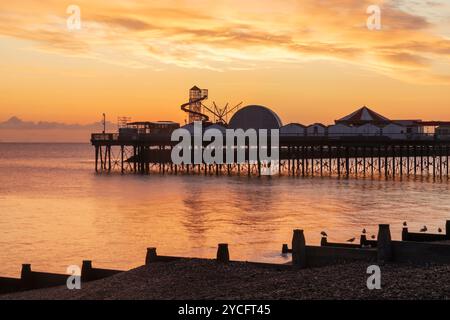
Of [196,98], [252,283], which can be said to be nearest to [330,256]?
[252,283]

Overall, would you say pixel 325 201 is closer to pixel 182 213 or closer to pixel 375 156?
pixel 182 213

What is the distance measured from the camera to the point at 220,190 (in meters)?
74.2

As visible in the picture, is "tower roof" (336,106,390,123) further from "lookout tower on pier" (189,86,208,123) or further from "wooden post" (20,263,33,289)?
"wooden post" (20,263,33,289)

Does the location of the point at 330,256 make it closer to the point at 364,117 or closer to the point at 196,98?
the point at 364,117

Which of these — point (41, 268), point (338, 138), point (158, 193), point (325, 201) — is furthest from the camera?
point (338, 138)

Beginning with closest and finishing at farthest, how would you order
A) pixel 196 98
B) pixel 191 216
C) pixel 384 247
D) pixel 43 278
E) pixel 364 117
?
pixel 384 247 < pixel 43 278 < pixel 191 216 < pixel 364 117 < pixel 196 98

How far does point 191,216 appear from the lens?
51406 mm

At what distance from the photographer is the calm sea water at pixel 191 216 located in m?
35.7

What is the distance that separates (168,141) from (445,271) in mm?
86759

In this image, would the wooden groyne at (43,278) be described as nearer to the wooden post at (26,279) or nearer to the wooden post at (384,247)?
the wooden post at (26,279)

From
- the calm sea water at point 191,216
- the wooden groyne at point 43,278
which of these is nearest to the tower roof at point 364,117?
the calm sea water at point 191,216

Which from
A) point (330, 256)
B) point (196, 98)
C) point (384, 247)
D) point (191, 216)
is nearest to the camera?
point (384, 247)

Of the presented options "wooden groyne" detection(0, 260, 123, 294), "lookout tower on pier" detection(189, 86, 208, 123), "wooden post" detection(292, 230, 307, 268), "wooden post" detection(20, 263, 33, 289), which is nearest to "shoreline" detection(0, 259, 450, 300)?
"wooden post" detection(292, 230, 307, 268)
